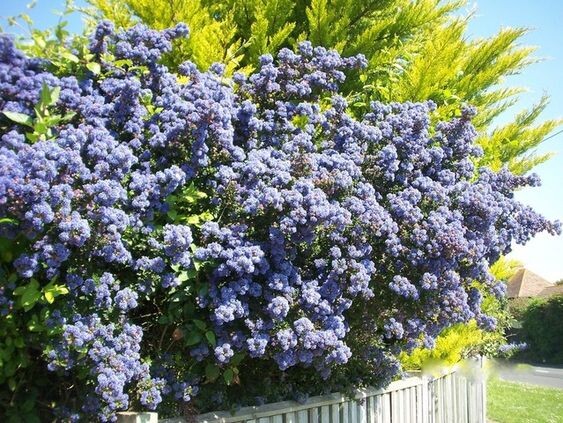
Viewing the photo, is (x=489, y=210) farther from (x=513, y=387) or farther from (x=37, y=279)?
(x=513, y=387)

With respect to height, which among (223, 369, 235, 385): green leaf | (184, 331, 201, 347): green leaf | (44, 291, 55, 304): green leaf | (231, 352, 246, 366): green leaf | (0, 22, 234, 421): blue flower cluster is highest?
(0, 22, 234, 421): blue flower cluster

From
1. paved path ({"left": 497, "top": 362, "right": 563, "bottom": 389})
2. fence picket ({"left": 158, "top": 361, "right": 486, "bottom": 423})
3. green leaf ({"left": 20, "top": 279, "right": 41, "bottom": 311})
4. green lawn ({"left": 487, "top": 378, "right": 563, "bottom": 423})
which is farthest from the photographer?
paved path ({"left": 497, "top": 362, "right": 563, "bottom": 389})

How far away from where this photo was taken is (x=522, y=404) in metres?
12.7

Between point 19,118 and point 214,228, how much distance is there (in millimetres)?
1163

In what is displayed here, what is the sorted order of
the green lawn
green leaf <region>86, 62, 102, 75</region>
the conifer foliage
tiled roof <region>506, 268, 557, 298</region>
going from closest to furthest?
green leaf <region>86, 62, 102, 75</region>
the conifer foliage
the green lawn
tiled roof <region>506, 268, 557, 298</region>

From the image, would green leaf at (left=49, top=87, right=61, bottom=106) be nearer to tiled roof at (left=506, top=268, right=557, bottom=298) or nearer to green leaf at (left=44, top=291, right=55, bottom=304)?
green leaf at (left=44, top=291, right=55, bottom=304)

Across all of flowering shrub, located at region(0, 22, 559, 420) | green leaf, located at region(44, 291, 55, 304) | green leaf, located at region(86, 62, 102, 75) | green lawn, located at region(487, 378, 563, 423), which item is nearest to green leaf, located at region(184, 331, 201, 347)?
flowering shrub, located at region(0, 22, 559, 420)

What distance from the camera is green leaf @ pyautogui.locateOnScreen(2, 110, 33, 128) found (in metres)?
3.36

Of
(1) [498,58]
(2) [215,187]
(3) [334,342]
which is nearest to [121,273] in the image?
(2) [215,187]

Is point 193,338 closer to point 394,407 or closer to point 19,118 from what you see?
point 19,118

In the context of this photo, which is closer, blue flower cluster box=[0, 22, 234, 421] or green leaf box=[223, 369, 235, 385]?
blue flower cluster box=[0, 22, 234, 421]

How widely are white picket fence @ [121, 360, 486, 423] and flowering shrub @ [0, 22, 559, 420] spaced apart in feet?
0.44

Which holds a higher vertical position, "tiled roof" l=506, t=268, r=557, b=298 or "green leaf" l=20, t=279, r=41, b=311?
"tiled roof" l=506, t=268, r=557, b=298

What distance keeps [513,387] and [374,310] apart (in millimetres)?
13609
